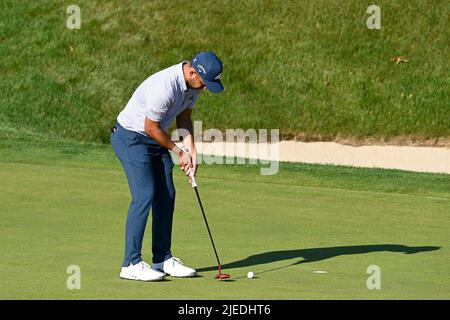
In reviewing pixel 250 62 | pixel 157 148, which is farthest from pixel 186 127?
pixel 250 62

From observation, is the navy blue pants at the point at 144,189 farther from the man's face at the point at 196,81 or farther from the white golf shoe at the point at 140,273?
the man's face at the point at 196,81

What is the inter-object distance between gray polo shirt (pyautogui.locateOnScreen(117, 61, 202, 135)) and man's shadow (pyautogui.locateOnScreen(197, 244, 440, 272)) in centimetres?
131

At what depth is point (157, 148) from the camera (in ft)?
31.9

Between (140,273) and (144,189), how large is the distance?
667mm

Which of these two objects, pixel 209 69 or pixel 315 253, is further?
pixel 315 253

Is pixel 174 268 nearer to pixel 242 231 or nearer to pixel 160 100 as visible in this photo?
pixel 160 100

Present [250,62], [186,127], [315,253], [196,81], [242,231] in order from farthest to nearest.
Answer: [250,62] < [242,231] < [315,253] < [186,127] < [196,81]

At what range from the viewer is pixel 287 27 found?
2545cm

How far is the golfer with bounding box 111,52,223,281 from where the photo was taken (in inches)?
367

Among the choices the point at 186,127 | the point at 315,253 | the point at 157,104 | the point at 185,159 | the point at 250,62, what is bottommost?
the point at 315,253

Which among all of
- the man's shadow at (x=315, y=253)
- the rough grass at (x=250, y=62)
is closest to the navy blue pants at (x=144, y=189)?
the man's shadow at (x=315, y=253)

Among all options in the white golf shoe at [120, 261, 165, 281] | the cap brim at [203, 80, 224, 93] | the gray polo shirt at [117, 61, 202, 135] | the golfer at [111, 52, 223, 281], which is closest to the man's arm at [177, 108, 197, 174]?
the golfer at [111, 52, 223, 281]

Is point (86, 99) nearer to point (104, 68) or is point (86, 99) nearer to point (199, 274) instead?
point (104, 68)
